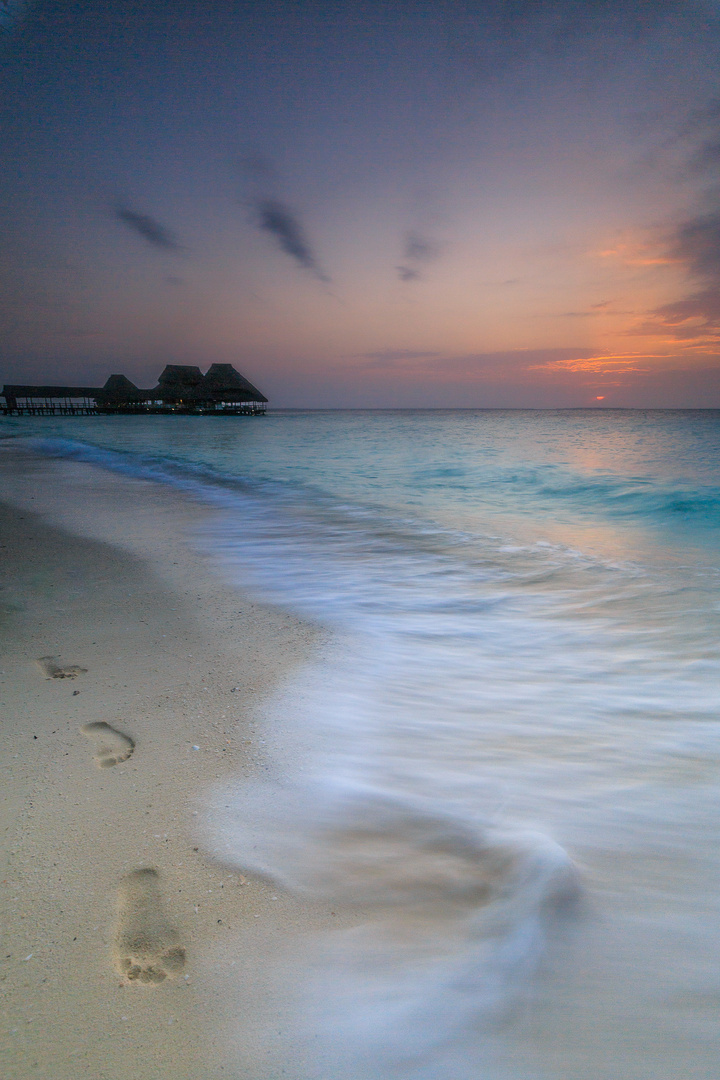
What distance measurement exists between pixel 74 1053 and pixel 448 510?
9.17 m

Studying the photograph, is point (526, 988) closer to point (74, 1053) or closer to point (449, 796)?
point (449, 796)

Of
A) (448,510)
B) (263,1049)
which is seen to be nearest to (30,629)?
(263,1049)

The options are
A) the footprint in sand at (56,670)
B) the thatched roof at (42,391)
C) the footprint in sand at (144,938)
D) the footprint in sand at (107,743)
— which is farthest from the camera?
the thatched roof at (42,391)

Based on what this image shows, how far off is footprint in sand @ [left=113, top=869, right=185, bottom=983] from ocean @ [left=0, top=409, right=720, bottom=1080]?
10.4 inches

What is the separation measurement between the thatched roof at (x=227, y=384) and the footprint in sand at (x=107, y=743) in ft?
234

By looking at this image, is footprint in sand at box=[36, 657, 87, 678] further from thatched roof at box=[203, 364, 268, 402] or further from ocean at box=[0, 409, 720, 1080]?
thatched roof at box=[203, 364, 268, 402]

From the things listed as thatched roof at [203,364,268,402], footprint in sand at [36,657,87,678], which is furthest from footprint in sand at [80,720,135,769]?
thatched roof at [203,364,268,402]

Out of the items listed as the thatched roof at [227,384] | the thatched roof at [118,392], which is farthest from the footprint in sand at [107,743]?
the thatched roof at [118,392]

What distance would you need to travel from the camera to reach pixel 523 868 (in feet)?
5.46

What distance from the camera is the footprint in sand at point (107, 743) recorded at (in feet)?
6.53

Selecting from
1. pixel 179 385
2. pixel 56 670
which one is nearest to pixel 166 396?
pixel 179 385

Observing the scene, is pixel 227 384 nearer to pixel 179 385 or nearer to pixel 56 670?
pixel 179 385

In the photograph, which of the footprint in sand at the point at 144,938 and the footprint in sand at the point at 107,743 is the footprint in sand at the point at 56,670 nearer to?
the footprint in sand at the point at 107,743

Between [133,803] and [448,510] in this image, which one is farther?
[448,510]
